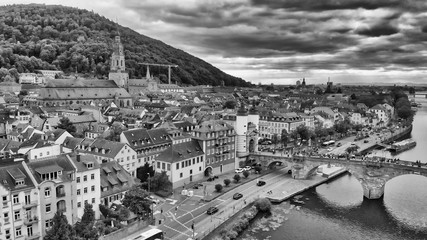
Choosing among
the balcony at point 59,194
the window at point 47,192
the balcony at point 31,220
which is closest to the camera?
the balcony at point 31,220

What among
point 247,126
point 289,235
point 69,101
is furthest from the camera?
point 69,101

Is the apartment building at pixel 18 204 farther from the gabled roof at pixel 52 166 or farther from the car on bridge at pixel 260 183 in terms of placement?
the car on bridge at pixel 260 183

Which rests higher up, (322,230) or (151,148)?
(151,148)

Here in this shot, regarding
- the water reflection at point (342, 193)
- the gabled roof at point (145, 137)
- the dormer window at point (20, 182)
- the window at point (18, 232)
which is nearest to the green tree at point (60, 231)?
the window at point (18, 232)

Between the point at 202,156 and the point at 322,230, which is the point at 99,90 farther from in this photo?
the point at 322,230

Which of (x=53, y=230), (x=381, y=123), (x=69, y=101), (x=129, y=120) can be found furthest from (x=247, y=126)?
(x=381, y=123)

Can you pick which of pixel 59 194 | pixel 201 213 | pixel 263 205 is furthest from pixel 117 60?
pixel 59 194

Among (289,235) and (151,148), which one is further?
(151,148)
